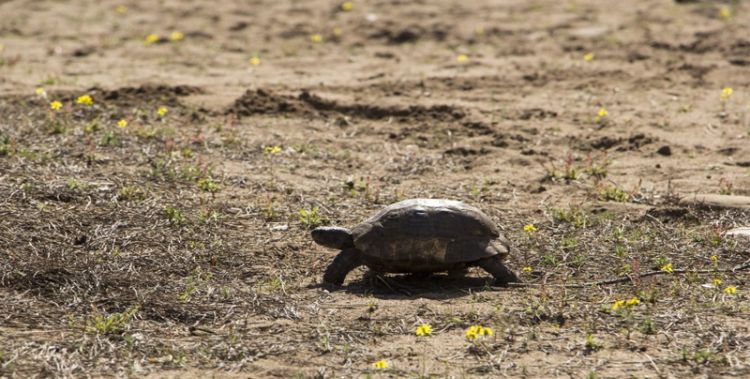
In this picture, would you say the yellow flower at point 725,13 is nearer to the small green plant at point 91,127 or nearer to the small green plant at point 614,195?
the small green plant at point 614,195

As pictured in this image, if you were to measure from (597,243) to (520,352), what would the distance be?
6.34ft

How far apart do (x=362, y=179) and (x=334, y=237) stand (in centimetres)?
195

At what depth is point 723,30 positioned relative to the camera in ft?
44.2

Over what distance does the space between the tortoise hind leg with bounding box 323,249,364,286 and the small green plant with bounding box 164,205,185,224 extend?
50.4 inches

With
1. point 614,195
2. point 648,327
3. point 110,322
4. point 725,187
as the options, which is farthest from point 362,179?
point 648,327

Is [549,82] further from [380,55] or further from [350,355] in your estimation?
[350,355]

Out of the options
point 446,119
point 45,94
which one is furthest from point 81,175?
point 446,119

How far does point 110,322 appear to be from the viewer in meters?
6.00

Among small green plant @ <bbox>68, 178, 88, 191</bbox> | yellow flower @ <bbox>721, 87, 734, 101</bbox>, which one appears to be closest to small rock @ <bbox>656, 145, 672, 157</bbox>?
yellow flower @ <bbox>721, 87, 734, 101</bbox>

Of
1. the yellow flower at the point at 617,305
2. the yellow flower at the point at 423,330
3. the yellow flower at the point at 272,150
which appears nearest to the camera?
the yellow flower at the point at 423,330

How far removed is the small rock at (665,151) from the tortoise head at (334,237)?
361 centimetres

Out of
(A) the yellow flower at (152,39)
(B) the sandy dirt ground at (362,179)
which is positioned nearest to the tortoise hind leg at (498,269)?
(B) the sandy dirt ground at (362,179)

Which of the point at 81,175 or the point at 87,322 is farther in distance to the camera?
the point at 81,175

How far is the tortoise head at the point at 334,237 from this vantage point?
7.06 meters
